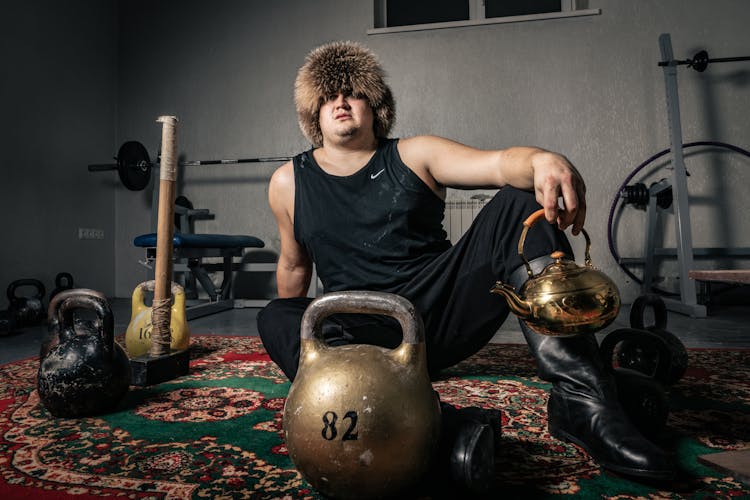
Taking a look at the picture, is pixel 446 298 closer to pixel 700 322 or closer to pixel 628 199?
pixel 700 322

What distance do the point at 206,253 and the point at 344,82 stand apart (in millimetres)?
2581

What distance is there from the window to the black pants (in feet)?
12.6

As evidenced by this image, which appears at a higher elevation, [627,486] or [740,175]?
[740,175]

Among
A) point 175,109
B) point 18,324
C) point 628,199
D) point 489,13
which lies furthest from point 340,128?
point 175,109

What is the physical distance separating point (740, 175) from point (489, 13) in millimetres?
2673

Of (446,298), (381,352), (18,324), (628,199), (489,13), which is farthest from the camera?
(489,13)

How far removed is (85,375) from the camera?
4.11 ft

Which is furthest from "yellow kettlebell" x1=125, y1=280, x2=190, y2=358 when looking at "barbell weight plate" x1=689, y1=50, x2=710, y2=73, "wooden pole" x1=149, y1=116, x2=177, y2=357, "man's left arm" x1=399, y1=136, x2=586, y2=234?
"barbell weight plate" x1=689, y1=50, x2=710, y2=73

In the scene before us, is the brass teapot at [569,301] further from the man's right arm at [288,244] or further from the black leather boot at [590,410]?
the man's right arm at [288,244]

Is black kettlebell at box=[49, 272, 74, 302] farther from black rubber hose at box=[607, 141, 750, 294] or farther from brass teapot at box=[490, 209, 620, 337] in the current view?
black rubber hose at box=[607, 141, 750, 294]

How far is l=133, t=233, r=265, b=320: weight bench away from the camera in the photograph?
11.3 feet

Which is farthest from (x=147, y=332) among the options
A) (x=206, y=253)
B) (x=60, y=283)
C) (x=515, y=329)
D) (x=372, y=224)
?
(x=60, y=283)

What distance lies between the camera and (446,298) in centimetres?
136

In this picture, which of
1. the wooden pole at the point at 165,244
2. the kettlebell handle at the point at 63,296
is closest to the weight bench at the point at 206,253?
the wooden pole at the point at 165,244
